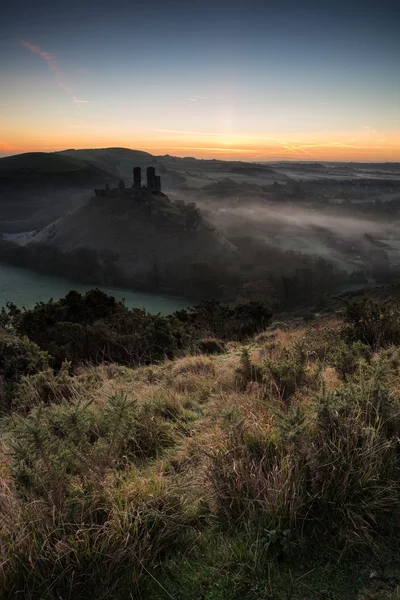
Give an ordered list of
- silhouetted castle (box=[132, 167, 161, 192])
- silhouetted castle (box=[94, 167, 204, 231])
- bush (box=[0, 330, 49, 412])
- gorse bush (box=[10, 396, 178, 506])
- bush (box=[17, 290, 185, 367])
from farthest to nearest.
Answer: silhouetted castle (box=[132, 167, 161, 192]) → silhouetted castle (box=[94, 167, 204, 231]) → bush (box=[17, 290, 185, 367]) → bush (box=[0, 330, 49, 412]) → gorse bush (box=[10, 396, 178, 506])

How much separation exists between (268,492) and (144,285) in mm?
113957

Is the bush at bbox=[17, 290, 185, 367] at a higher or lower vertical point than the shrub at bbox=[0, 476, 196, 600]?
lower

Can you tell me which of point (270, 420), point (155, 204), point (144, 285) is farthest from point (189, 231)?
point (270, 420)

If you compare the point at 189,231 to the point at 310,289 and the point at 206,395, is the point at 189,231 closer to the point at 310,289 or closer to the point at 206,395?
the point at 310,289

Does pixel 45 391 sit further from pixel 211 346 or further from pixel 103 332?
pixel 211 346

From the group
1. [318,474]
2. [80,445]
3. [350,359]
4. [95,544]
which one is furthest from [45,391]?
[318,474]

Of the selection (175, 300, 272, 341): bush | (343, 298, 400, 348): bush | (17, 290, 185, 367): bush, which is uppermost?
(343, 298, 400, 348): bush

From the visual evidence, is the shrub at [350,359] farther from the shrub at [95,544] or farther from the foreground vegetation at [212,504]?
the shrub at [95,544]

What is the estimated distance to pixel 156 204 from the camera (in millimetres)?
137500

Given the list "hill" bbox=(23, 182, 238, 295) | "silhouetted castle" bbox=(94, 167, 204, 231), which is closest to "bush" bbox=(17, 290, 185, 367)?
"hill" bbox=(23, 182, 238, 295)

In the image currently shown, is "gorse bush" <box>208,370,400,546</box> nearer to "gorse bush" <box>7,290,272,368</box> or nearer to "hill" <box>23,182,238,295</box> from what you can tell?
"gorse bush" <box>7,290,272,368</box>

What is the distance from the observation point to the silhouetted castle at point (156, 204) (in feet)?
439

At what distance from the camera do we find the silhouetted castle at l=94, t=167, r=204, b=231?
133750 millimetres

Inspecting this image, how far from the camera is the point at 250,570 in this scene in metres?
2.22
